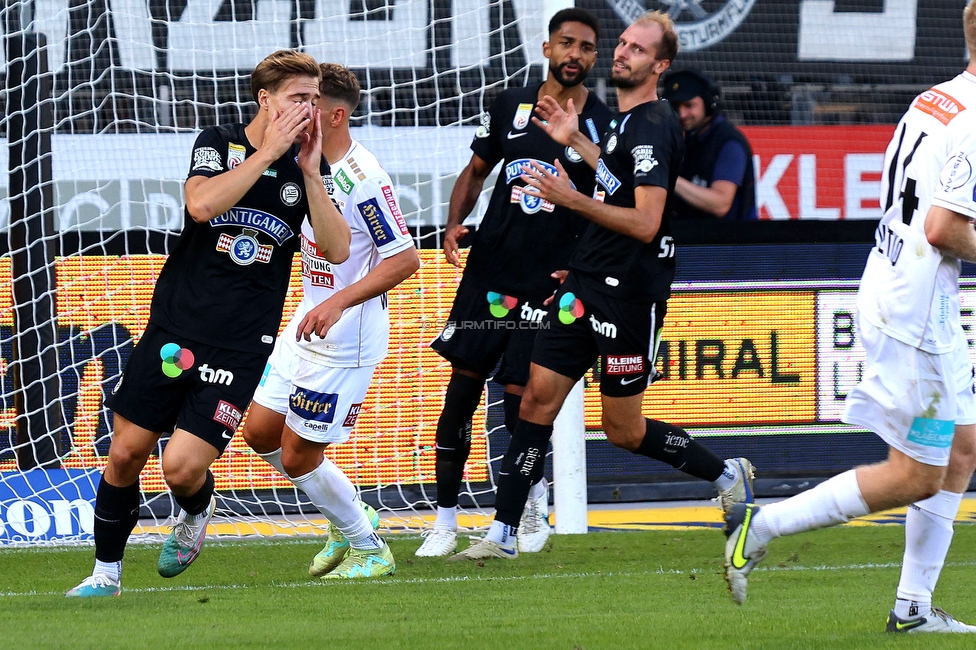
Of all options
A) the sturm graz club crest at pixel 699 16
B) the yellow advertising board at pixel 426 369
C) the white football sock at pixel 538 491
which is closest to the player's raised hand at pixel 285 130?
the white football sock at pixel 538 491

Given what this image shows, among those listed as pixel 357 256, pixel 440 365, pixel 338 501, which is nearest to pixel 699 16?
pixel 440 365

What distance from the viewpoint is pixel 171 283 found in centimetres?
459

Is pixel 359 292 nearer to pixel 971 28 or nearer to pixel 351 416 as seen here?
pixel 351 416

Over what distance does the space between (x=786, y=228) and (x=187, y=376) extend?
13.2ft

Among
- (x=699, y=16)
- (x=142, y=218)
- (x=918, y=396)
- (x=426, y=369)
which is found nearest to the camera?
(x=918, y=396)

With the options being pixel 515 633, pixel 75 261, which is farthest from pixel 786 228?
pixel 515 633

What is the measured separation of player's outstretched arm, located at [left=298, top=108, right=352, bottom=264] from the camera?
4.48 metres

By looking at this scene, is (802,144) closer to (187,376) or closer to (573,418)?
(573,418)

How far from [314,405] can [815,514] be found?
204 centimetres

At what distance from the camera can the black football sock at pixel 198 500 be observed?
4802mm

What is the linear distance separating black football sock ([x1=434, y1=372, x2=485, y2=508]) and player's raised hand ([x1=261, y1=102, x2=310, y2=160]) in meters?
1.80

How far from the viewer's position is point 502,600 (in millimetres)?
4410

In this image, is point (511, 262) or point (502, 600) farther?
point (511, 262)

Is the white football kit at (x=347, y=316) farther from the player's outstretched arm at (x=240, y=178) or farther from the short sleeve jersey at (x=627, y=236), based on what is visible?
the short sleeve jersey at (x=627, y=236)
